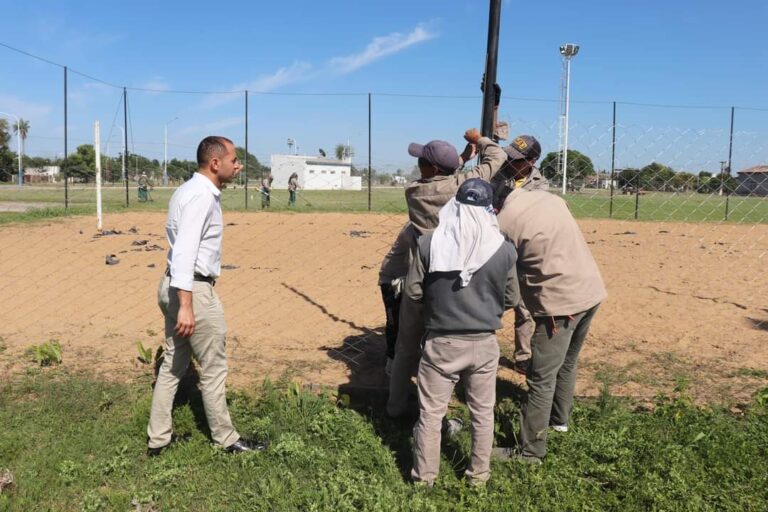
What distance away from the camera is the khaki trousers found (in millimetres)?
3027

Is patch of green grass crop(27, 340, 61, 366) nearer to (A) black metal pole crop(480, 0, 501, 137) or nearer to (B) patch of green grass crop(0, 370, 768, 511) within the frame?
(B) patch of green grass crop(0, 370, 768, 511)

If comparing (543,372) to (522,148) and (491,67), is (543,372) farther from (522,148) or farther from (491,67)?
(491,67)

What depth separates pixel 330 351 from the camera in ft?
17.6

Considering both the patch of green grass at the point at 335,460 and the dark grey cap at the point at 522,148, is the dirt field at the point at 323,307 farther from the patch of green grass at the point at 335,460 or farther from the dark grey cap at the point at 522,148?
the dark grey cap at the point at 522,148

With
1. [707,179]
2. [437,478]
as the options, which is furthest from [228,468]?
[707,179]

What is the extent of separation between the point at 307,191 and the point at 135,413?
2623 centimetres

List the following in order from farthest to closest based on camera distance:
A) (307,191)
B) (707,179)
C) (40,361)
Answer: (307,191) → (707,179) → (40,361)

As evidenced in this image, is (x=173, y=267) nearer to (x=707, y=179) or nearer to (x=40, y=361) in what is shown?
(x=40, y=361)

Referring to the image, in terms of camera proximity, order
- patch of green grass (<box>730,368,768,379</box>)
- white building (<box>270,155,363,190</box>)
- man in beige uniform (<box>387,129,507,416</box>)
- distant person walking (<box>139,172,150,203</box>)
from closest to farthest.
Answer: man in beige uniform (<box>387,129,507,416</box>) < patch of green grass (<box>730,368,768,379</box>) < distant person walking (<box>139,172,150,203</box>) < white building (<box>270,155,363,190</box>)

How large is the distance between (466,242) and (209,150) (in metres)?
1.50

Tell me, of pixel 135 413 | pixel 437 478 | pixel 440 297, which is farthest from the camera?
pixel 135 413

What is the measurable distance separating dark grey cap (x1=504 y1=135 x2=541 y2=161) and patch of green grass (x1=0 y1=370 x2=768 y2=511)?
68.2 inches

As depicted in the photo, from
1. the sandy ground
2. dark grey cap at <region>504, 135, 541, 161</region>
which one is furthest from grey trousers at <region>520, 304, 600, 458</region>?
the sandy ground

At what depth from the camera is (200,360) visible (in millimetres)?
3430
